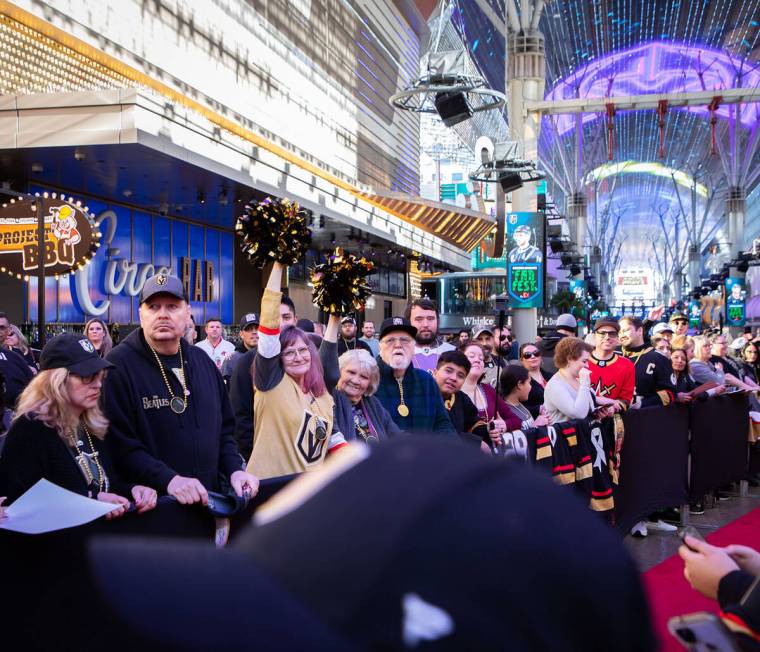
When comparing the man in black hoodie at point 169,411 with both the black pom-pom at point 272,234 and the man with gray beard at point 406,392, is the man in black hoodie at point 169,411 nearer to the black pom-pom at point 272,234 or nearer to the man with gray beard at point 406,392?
the black pom-pom at point 272,234

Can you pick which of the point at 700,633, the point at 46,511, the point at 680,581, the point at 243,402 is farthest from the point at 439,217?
the point at 700,633

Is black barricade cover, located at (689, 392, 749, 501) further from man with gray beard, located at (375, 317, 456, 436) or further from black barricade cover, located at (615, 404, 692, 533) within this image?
man with gray beard, located at (375, 317, 456, 436)

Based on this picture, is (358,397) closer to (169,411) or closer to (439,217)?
(169,411)

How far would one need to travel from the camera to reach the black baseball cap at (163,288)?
404cm

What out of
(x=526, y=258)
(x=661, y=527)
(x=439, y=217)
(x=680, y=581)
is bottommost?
(x=661, y=527)

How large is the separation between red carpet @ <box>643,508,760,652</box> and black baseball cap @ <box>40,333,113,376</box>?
8.78 ft

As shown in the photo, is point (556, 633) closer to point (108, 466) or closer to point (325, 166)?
point (108, 466)

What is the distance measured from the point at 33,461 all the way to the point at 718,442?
8516mm

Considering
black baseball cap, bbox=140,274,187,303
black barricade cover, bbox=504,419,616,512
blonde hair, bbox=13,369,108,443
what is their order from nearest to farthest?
blonde hair, bbox=13,369,108,443, black baseball cap, bbox=140,274,187,303, black barricade cover, bbox=504,419,616,512

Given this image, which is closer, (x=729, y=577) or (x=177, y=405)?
(x=729, y=577)

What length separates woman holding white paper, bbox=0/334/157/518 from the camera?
325 centimetres

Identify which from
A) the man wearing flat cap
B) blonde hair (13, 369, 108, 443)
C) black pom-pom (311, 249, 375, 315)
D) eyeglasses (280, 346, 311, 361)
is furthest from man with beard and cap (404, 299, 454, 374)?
blonde hair (13, 369, 108, 443)

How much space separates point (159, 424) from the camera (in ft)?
12.6

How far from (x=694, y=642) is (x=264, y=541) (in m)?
0.96
